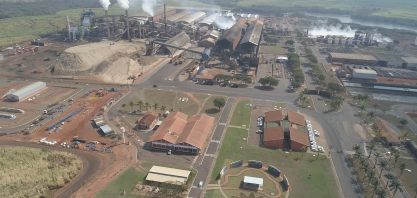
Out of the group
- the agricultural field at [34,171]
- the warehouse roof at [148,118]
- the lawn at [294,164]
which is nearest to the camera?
the agricultural field at [34,171]

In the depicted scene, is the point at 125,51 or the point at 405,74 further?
the point at 125,51

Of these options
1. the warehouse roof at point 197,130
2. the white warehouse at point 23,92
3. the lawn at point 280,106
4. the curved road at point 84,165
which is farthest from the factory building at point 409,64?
the white warehouse at point 23,92

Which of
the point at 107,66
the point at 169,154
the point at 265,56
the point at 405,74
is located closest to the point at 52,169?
the point at 169,154

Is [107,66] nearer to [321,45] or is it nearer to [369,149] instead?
[369,149]

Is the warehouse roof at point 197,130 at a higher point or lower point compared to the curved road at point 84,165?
higher

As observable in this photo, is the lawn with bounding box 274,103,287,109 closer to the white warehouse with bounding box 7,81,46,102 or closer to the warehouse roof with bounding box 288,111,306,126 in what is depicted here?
the warehouse roof with bounding box 288,111,306,126

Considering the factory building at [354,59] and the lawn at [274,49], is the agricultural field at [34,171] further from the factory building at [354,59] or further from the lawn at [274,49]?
the factory building at [354,59]

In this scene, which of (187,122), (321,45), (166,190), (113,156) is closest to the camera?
(166,190)
